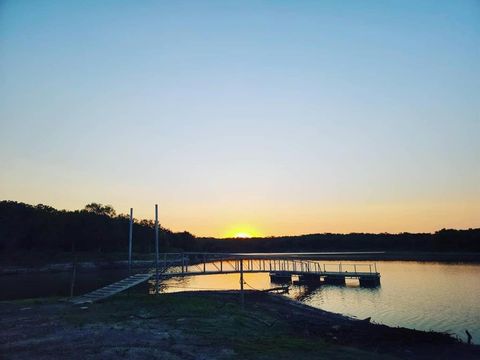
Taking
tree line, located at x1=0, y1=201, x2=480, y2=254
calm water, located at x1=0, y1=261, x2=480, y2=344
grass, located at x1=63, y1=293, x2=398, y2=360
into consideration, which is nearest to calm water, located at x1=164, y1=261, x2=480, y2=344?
calm water, located at x1=0, y1=261, x2=480, y2=344

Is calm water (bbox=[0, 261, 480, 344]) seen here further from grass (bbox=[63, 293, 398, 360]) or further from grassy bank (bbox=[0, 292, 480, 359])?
grass (bbox=[63, 293, 398, 360])

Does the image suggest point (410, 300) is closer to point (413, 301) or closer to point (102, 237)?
point (413, 301)

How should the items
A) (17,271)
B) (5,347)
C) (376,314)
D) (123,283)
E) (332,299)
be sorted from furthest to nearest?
1. (17,271)
2. (332,299)
3. (376,314)
4. (123,283)
5. (5,347)

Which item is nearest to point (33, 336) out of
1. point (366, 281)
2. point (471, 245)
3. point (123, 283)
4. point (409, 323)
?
point (123, 283)

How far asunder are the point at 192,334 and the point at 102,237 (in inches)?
3723

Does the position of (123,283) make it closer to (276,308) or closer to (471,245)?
(276,308)

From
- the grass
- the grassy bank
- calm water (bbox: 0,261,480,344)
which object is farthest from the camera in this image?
calm water (bbox: 0,261,480,344)

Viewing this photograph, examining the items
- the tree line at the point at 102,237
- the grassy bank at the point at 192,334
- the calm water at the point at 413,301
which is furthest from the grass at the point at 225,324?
the tree line at the point at 102,237

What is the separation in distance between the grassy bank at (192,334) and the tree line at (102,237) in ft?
191

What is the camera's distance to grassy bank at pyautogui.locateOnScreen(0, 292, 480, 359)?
1388cm

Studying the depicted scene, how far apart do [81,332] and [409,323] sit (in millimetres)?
21588

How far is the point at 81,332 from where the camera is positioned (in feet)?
54.0

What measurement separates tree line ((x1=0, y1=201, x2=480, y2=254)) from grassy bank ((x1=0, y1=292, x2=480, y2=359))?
58236 millimetres

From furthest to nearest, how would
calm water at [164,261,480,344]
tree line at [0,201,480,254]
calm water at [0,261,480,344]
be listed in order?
tree line at [0,201,480,254], calm water at [0,261,480,344], calm water at [164,261,480,344]
